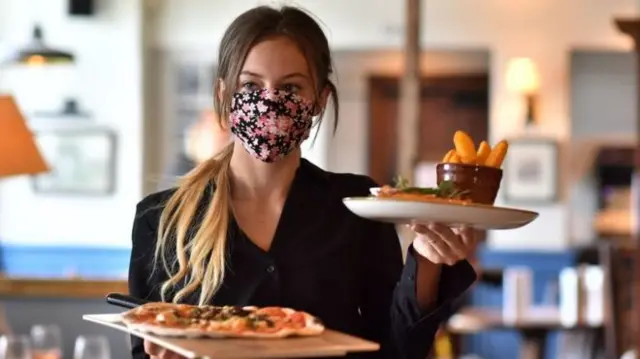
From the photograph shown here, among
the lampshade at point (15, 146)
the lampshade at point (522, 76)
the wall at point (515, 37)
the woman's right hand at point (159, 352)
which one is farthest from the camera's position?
the wall at point (515, 37)

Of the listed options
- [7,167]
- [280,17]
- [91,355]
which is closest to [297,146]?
[280,17]

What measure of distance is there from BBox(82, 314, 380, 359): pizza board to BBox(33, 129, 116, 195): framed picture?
645 centimetres

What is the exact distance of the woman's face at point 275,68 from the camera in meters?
1.49

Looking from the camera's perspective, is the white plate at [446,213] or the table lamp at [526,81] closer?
the white plate at [446,213]

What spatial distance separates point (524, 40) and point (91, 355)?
4.91 meters

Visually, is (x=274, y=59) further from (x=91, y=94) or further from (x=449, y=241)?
(x=91, y=94)

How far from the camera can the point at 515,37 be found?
727 cm

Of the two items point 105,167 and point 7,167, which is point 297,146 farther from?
point 105,167

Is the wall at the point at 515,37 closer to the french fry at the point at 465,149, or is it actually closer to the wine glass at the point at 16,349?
the wine glass at the point at 16,349

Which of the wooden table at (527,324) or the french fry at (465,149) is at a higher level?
the french fry at (465,149)

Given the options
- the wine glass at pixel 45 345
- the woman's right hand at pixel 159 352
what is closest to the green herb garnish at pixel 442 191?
the woman's right hand at pixel 159 352

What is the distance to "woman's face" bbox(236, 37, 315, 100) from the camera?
58.8 inches

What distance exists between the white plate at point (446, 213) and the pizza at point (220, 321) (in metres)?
0.17

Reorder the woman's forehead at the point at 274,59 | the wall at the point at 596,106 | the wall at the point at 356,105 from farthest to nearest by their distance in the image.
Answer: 1. the wall at the point at 356,105
2. the wall at the point at 596,106
3. the woman's forehead at the point at 274,59
